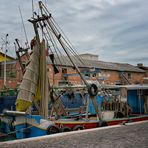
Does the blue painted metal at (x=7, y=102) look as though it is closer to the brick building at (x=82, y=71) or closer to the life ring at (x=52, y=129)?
the brick building at (x=82, y=71)

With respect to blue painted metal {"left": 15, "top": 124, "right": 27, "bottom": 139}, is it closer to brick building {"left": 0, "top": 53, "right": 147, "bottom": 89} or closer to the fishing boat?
the fishing boat

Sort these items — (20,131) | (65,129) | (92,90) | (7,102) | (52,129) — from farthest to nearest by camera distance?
1. (7,102)
2. (92,90)
3. (65,129)
4. (20,131)
5. (52,129)

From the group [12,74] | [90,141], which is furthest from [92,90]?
[12,74]

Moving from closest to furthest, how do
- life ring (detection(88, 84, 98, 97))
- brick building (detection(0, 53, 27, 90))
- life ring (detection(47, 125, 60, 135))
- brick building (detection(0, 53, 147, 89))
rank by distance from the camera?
life ring (detection(47, 125, 60, 135)) < life ring (detection(88, 84, 98, 97)) < brick building (detection(0, 53, 147, 89)) < brick building (detection(0, 53, 27, 90))

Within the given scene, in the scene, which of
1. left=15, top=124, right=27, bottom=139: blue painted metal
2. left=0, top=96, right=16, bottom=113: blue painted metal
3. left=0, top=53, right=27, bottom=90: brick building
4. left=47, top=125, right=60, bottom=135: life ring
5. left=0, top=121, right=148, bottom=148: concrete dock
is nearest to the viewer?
left=0, top=121, right=148, bottom=148: concrete dock

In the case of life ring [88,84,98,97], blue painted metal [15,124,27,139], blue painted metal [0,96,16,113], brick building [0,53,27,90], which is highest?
brick building [0,53,27,90]

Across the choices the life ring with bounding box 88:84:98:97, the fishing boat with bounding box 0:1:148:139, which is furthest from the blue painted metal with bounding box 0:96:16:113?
the life ring with bounding box 88:84:98:97

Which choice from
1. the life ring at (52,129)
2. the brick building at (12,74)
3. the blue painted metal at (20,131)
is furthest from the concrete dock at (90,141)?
the brick building at (12,74)

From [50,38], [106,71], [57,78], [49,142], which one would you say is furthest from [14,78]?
[49,142]

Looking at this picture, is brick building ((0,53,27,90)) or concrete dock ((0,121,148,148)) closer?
concrete dock ((0,121,148,148))

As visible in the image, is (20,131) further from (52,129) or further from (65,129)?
(65,129)

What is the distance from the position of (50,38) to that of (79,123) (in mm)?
5130

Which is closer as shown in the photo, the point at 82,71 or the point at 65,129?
the point at 65,129

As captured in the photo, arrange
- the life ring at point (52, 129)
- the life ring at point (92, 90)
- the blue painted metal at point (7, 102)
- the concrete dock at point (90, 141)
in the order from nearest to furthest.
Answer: the concrete dock at point (90, 141) → the life ring at point (52, 129) → the life ring at point (92, 90) → the blue painted metal at point (7, 102)
